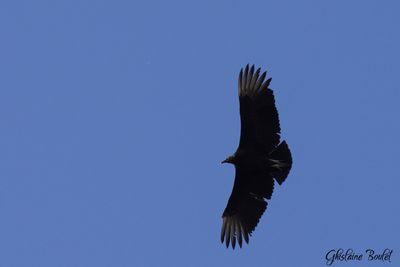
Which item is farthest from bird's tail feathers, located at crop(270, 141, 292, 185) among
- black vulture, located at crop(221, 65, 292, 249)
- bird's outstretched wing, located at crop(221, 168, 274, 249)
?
bird's outstretched wing, located at crop(221, 168, 274, 249)

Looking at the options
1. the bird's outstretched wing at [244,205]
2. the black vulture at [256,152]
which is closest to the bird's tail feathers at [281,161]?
the black vulture at [256,152]

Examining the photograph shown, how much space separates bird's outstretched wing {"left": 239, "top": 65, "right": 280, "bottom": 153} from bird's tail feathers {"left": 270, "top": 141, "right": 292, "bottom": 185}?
0.59ft

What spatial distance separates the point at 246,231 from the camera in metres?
16.3

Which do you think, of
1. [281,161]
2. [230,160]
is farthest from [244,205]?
[281,161]

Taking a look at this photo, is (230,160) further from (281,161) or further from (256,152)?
(281,161)

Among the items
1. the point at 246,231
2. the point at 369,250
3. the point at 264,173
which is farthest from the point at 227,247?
the point at 369,250

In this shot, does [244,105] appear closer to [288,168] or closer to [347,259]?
[288,168]

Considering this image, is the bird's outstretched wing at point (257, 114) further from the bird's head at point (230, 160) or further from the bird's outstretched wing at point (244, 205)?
the bird's outstretched wing at point (244, 205)

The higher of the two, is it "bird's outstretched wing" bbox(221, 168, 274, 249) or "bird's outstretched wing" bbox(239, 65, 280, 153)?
"bird's outstretched wing" bbox(239, 65, 280, 153)

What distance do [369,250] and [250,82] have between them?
13.5 ft

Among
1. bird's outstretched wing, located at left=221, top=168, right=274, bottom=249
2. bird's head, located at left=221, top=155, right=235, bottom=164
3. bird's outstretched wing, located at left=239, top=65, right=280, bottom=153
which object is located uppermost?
bird's outstretched wing, located at left=239, top=65, right=280, bottom=153

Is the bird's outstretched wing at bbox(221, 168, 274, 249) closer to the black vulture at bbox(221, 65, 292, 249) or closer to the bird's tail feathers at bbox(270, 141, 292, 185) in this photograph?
the black vulture at bbox(221, 65, 292, 249)

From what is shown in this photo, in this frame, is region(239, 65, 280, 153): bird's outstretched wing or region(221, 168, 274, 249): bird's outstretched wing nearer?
region(239, 65, 280, 153): bird's outstretched wing

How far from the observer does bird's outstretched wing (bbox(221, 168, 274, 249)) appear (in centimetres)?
1617
